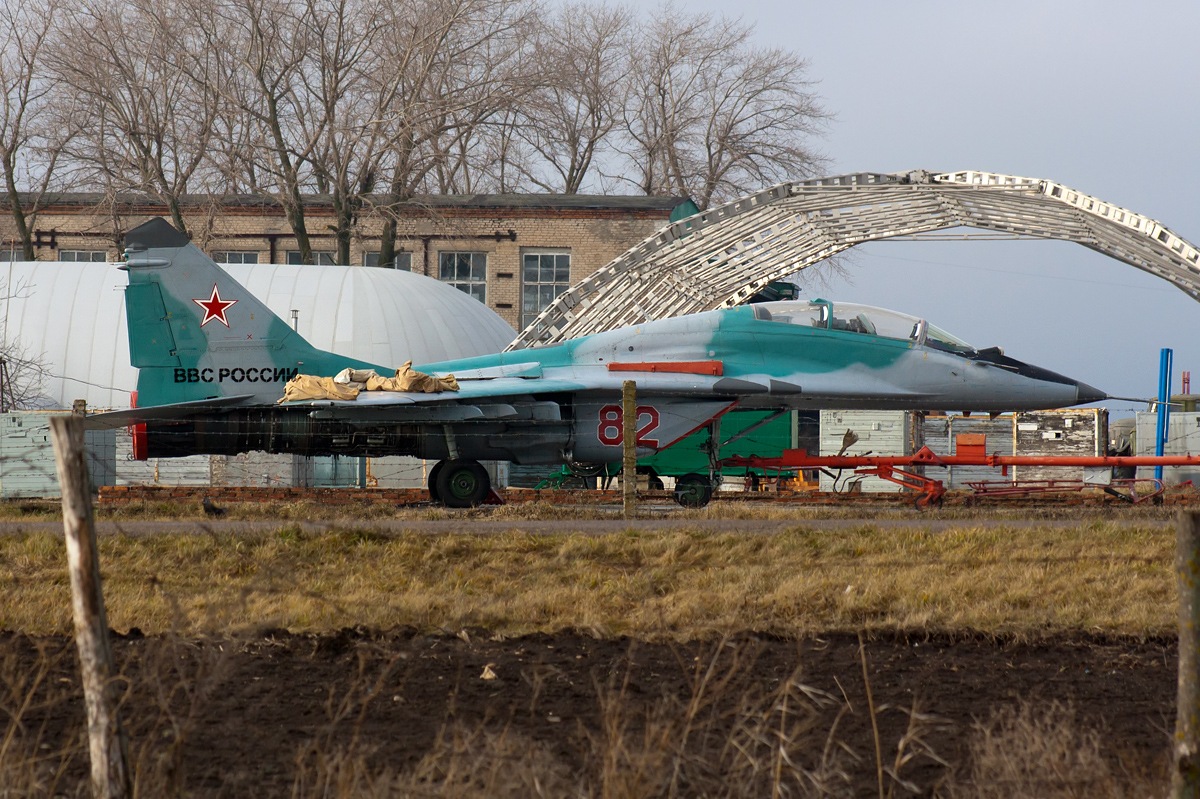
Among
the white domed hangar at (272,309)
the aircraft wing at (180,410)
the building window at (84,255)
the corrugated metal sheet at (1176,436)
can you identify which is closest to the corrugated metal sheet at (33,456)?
the white domed hangar at (272,309)

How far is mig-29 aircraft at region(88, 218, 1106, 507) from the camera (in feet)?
49.8

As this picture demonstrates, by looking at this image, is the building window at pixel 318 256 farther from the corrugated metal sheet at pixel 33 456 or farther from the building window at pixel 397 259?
the corrugated metal sheet at pixel 33 456

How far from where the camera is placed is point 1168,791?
163 inches

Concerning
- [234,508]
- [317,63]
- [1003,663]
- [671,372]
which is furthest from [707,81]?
[1003,663]

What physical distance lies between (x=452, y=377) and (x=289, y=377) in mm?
2421

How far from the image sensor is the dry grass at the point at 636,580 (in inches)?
287

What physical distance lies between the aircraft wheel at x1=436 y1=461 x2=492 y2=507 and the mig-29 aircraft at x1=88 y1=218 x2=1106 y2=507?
0.06 feet

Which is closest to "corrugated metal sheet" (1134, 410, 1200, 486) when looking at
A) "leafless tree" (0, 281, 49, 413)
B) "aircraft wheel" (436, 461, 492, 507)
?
"aircraft wheel" (436, 461, 492, 507)

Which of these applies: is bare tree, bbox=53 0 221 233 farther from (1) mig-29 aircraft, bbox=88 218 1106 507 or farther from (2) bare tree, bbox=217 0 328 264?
(1) mig-29 aircraft, bbox=88 218 1106 507

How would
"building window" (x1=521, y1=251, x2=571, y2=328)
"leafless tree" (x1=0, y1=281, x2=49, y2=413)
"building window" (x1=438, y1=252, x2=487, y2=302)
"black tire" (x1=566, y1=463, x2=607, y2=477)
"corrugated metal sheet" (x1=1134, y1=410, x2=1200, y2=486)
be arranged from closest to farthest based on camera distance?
1. "black tire" (x1=566, y1=463, x2=607, y2=477)
2. "corrugated metal sheet" (x1=1134, y1=410, x2=1200, y2=486)
3. "leafless tree" (x1=0, y1=281, x2=49, y2=413)
4. "building window" (x1=521, y1=251, x2=571, y2=328)
5. "building window" (x1=438, y1=252, x2=487, y2=302)

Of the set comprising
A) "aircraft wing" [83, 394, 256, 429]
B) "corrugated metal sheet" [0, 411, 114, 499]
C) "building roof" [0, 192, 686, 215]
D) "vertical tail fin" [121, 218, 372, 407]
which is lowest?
"corrugated metal sheet" [0, 411, 114, 499]

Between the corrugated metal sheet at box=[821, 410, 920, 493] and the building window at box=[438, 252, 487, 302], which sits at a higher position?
the building window at box=[438, 252, 487, 302]

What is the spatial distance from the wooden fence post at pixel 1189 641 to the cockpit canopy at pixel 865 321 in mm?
12148

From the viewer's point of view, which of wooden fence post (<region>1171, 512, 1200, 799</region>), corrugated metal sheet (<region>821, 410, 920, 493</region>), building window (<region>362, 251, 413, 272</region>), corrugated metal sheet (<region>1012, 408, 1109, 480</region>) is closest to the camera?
wooden fence post (<region>1171, 512, 1200, 799</region>)
